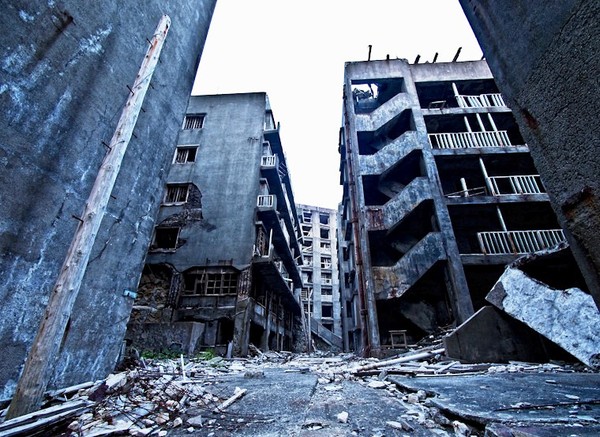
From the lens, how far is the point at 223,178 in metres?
18.7

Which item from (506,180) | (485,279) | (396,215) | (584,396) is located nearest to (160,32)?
(584,396)

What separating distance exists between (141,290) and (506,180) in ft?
70.4

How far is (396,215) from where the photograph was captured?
510 inches

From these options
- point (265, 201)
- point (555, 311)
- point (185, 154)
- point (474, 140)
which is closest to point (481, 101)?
point (474, 140)

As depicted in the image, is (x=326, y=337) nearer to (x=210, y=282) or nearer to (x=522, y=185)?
(x=210, y=282)

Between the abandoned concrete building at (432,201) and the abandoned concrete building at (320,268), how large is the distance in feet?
61.3

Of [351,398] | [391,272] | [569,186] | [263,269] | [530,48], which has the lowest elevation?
[351,398]

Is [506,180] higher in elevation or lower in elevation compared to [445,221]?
higher

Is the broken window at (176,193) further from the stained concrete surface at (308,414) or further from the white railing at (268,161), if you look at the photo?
the stained concrete surface at (308,414)

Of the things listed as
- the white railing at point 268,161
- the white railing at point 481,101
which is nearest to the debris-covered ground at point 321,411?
the white railing at point 481,101

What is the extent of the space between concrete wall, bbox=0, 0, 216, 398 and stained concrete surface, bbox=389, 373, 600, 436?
16.2 ft

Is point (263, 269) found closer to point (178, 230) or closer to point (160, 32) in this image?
point (178, 230)

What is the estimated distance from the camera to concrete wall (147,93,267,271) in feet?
54.0

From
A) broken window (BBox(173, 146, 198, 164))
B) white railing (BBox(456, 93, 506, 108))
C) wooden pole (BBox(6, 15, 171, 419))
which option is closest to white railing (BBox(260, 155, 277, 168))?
broken window (BBox(173, 146, 198, 164))
